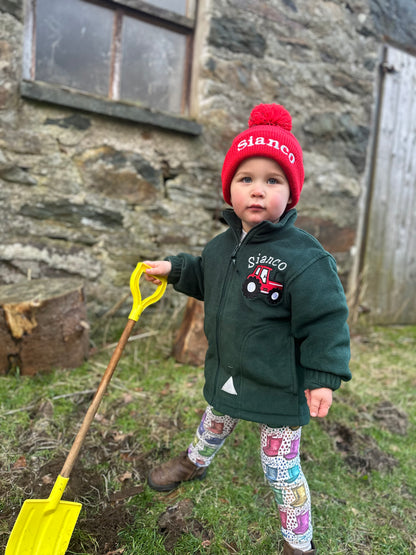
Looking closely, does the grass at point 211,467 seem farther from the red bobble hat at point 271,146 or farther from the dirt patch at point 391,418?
the red bobble hat at point 271,146

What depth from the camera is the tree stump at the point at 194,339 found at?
293 centimetres

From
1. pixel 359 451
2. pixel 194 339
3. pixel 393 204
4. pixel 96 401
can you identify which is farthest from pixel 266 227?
pixel 393 204

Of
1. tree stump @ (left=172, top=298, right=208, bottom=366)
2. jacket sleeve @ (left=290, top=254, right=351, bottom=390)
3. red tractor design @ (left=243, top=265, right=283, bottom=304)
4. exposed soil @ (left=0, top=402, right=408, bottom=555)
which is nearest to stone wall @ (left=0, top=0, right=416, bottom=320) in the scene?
tree stump @ (left=172, top=298, right=208, bottom=366)

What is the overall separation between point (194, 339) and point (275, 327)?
5.16 feet

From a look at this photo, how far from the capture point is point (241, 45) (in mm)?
3512

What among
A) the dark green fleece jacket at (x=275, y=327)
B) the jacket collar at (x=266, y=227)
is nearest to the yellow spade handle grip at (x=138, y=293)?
the dark green fleece jacket at (x=275, y=327)

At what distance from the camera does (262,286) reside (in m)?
1.43

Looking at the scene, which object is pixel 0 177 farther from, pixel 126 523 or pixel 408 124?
pixel 408 124

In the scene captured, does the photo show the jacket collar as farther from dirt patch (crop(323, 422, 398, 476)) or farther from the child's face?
dirt patch (crop(323, 422, 398, 476))

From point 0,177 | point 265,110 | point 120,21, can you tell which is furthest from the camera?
point 120,21

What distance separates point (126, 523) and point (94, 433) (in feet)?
1.99

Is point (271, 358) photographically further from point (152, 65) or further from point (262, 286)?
point (152, 65)

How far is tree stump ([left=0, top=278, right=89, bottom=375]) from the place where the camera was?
2441 mm

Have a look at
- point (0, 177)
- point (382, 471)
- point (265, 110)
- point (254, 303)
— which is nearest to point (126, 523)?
point (254, 303)
